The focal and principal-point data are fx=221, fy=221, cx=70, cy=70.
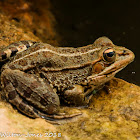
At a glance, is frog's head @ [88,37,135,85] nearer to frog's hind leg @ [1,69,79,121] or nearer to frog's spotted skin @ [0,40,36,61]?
frog's hind leg @ [1,69,79,121]

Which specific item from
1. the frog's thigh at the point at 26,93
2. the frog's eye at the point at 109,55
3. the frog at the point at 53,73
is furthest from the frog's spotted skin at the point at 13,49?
the frog's eye at the point at 109,55

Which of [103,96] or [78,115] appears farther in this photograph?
[103,96]

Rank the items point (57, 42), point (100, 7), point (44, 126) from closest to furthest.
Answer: point (44, 126) → point (57, 42) → point (100, 7)

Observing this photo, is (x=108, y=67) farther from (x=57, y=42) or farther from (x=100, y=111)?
(x=57, y=42)

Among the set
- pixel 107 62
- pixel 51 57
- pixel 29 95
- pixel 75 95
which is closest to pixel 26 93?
pixel 29 95

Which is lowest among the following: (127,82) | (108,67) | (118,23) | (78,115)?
(78,115)

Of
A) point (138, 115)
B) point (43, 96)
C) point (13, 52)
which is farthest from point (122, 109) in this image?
point (13, 52)

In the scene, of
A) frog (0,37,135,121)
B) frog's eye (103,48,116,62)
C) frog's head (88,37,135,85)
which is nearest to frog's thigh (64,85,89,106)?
frog (0,37,135,121)
